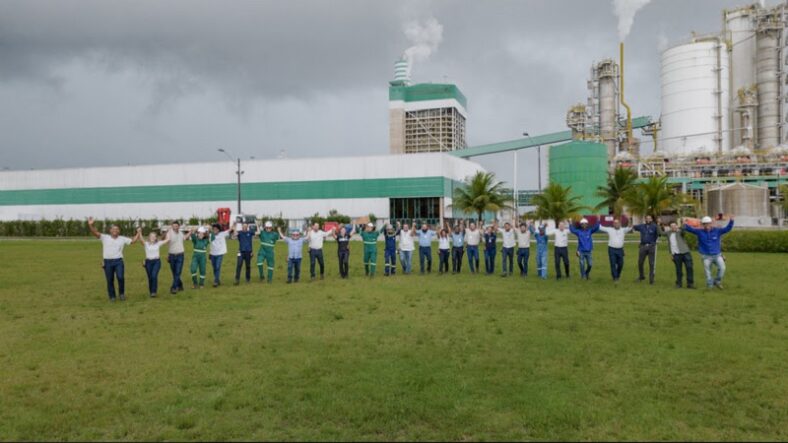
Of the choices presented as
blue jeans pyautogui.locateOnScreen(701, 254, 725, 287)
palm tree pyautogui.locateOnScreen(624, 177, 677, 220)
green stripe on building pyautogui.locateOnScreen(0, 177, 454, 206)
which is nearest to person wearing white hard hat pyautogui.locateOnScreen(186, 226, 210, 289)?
blue jeans pyautogui.locateOnScreen(701, 254, 725, 287)

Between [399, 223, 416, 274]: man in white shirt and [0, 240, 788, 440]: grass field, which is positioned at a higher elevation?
[399, 223, 416, 274]: man in white shirt

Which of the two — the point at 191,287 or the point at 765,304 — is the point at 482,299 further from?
the point at 191,287

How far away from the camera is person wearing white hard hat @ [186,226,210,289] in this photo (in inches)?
654

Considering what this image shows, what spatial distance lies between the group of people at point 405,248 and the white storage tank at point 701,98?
60846mm

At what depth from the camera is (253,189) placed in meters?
68.9

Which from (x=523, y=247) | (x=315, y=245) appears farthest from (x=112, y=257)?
(x=523, y=247)

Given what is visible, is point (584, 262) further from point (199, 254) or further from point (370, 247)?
point (199, 254)

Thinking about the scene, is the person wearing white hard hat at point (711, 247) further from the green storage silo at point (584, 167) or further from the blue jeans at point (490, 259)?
the green storage silo at point (584, 167)

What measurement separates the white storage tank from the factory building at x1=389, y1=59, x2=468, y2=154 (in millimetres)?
42314

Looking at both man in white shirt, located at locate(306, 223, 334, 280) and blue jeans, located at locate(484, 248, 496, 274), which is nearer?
man in white shirt, located at locate(306, 223, 334, 280)

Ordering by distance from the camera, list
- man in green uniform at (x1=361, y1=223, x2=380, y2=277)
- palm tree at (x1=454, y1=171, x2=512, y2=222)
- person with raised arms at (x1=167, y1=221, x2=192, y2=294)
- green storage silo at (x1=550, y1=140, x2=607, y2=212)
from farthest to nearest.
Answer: green storage silo at (x1=550, y1=140, x2=607, y2=212) → palm tree at (x1=454, y1=171, x2=512, y2=222) → man in green uniform at (x1=361, y1=223, x2=380, y2=277) → person with raised arms at (x1=167, y1=221, x2=192, y2=294)

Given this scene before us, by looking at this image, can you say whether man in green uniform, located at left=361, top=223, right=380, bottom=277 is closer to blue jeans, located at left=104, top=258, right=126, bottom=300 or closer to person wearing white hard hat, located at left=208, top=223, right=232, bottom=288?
person wearing white hard hat, located at left=208, top=223, right=232, bottom=288

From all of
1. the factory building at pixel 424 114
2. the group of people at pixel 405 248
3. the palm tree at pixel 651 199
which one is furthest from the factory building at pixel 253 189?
the group of people at pixel 405 248

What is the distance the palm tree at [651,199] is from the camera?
35188mm
